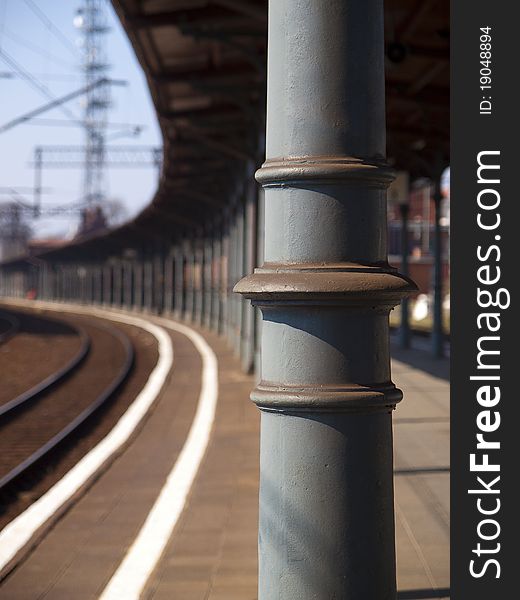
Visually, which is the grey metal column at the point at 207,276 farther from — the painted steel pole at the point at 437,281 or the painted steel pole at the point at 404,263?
the painted steel pole at the point at 437,281

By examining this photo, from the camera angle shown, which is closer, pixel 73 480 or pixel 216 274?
pixel 73 480

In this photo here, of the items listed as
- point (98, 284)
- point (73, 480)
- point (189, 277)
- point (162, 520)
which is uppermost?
point (189, 277)

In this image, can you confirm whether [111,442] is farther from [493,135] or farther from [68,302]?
[68,302]

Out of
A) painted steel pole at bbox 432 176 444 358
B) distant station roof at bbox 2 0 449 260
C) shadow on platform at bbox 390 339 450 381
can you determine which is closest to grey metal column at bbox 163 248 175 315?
distant station roof at bbox 2 0 449 260

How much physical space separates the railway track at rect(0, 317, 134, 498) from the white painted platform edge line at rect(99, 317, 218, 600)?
4.69 ft

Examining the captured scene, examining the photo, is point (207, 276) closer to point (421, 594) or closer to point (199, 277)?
point (199, 277)

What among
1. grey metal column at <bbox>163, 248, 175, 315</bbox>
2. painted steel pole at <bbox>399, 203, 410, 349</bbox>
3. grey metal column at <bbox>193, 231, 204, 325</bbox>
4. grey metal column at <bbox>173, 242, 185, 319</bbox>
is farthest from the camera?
grey metal column at <bbox>163, 248, 175, 315</bbox>

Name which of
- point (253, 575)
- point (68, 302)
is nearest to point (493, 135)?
point (253, 575)

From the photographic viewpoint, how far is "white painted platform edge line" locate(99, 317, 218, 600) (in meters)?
5.23

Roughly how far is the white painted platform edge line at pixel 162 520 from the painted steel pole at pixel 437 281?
751cm

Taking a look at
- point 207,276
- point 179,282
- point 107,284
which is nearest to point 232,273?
point 207,276

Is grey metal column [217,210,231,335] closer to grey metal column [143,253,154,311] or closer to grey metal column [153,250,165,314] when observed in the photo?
grey metal column [153,250,165,314]

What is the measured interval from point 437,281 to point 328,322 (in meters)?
17.8

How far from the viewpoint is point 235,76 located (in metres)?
13.9
